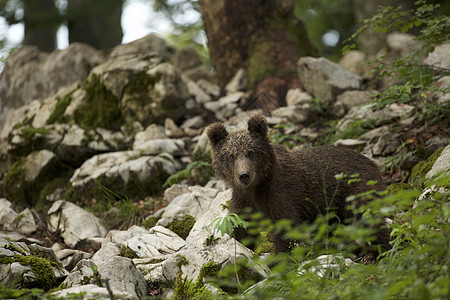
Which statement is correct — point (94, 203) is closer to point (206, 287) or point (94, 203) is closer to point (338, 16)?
point (206, 287)

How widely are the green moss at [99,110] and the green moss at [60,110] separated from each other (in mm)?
500

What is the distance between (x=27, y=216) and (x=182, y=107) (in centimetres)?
459

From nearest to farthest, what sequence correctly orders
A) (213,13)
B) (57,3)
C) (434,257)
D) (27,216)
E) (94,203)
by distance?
(434,257) < (27,216) < (94,203) < (213,13) < (57,3)

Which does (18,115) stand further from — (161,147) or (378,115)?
(378,115)

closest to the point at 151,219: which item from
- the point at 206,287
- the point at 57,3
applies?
the point at 206,287

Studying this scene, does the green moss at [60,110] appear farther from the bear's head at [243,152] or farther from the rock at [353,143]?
the rock at [353,143]

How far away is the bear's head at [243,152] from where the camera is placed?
5219mm

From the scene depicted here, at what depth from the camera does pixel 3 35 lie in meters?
15.7

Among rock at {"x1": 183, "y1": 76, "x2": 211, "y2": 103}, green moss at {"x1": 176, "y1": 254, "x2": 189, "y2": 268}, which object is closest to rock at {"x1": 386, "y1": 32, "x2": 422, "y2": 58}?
rock at {"x1": 183, "y1": 76, "x2": 211, "y2": 103}

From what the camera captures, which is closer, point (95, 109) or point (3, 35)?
point (95, 109)

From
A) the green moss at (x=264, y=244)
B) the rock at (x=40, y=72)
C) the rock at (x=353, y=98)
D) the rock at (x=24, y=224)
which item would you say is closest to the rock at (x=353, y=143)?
the rock at (x=353, y=98)

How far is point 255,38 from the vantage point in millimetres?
12141

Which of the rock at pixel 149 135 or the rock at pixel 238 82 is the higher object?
the rock at pixel 238 82

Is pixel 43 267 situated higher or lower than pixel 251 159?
lower
